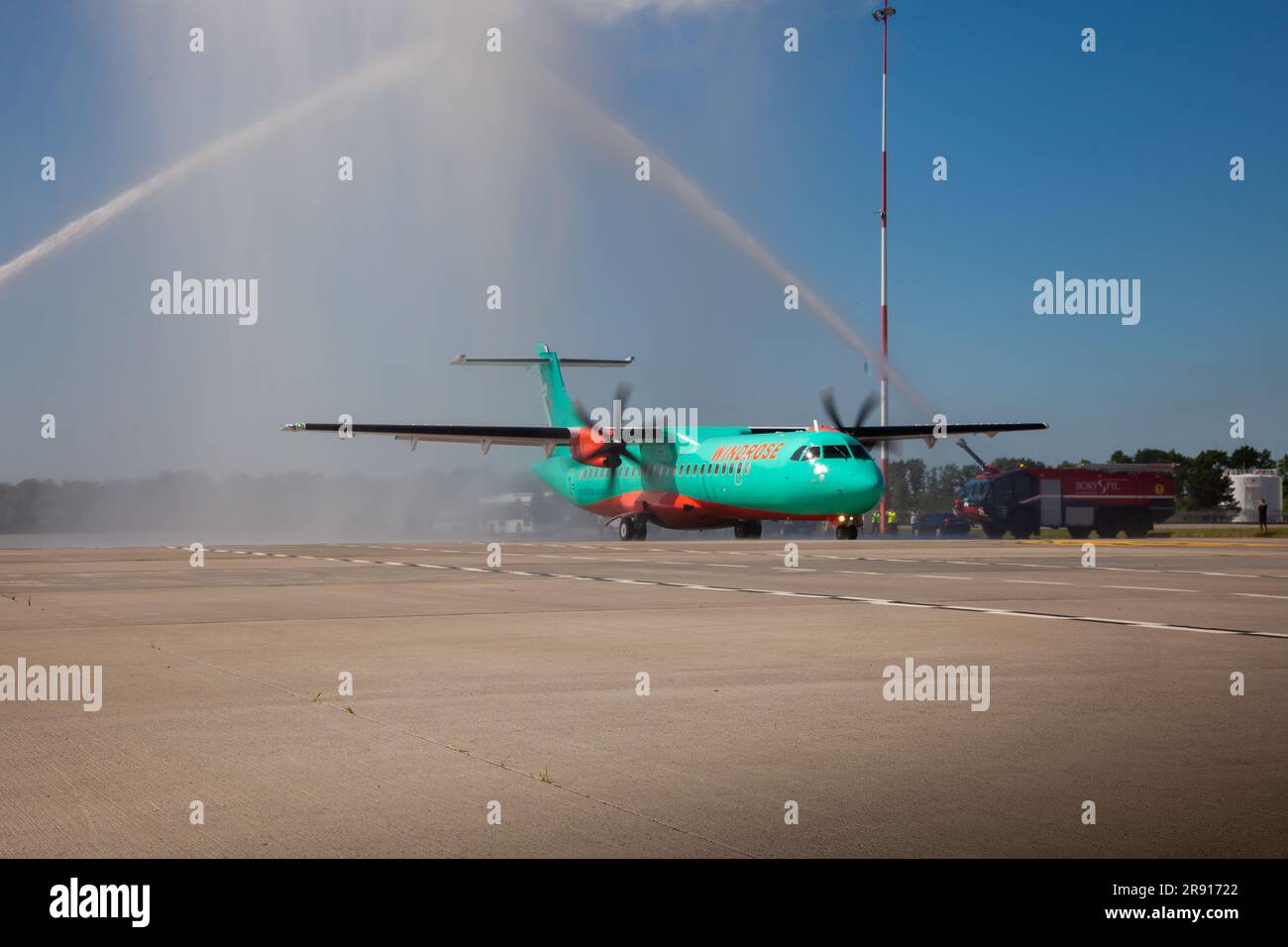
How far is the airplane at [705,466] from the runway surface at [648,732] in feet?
75.8

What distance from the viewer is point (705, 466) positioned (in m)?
44.5

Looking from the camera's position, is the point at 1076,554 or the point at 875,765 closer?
the point at 875,765

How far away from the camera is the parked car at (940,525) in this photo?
71.3 m

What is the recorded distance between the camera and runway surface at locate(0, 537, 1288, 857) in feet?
16.4

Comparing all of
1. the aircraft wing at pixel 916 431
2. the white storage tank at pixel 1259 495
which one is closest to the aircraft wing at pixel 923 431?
the aircraft wing at pixel 916 431

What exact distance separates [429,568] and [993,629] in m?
14.8

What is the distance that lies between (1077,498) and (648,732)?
5267 centimetres

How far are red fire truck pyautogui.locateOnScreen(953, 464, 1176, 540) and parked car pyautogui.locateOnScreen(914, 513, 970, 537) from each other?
11302 mm

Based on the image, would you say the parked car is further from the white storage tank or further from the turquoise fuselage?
the white storage tank

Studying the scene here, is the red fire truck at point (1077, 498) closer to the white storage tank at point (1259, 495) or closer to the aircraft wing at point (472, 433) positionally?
the aircraft wing at point (472, 433)

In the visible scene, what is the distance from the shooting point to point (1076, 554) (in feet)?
101

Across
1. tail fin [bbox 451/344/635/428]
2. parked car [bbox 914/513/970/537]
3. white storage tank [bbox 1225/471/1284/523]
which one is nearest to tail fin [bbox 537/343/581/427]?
tail fin [bbox 451/344/635/428]
